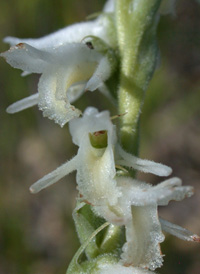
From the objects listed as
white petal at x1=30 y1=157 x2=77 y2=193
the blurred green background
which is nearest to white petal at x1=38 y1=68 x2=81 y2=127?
white petal at x1=30 y1=157 x2=77 y2=193

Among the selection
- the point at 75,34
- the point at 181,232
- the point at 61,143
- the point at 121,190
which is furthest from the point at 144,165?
the point at 61,143

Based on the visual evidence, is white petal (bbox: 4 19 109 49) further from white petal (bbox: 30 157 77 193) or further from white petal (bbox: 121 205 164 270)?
white petal (bbox: 121 205 164 270)

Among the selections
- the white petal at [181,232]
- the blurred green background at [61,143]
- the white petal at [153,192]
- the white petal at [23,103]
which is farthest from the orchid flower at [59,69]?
the blurred green background at [61,143]

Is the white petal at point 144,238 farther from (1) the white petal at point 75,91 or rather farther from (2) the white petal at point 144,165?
(1) the white petal at point 75,91

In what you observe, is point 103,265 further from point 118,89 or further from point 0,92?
point 0,92

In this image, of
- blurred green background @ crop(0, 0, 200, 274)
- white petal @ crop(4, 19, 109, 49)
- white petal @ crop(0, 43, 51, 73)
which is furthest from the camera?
blurred green background @ crop(0, 0, 200, 274)

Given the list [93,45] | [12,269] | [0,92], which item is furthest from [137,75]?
[0,92]
